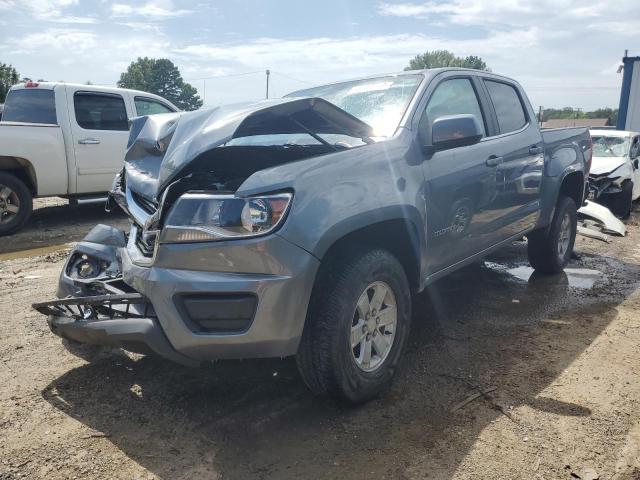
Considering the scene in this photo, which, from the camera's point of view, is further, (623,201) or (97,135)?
(623,201)

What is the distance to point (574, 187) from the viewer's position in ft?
18.9

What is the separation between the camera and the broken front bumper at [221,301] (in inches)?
95.3

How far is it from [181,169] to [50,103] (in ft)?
21.4

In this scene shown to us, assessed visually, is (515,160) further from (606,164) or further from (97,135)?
(606,164)

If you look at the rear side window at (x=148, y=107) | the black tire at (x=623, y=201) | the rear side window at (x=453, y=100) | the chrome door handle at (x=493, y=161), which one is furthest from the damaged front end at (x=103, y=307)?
the black tire at (x=623, y=201)

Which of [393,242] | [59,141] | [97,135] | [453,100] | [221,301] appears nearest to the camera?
[221,301]

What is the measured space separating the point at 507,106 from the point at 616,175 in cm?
632

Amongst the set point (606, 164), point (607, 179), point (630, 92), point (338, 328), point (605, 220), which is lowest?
point (605, 220)

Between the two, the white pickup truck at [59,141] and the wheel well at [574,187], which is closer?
the wheel well at [574,187]

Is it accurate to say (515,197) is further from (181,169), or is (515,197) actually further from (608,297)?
(181,169)

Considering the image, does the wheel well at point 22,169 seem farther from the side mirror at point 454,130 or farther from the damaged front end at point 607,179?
the damaged front end at point 607,179

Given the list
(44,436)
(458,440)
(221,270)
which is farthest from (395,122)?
(44,436)

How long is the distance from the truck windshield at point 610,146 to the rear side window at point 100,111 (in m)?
8.92

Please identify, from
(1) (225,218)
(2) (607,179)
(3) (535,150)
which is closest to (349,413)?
(1) (225,218)
